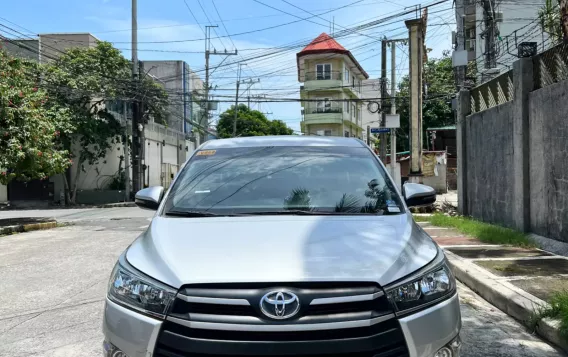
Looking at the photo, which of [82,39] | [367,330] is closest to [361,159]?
[367,330]

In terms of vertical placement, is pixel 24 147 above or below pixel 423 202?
above

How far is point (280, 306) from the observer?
2248mm

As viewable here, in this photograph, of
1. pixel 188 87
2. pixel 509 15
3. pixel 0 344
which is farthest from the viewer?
pixel 188 87

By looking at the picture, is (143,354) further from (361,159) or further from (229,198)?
(361,159)

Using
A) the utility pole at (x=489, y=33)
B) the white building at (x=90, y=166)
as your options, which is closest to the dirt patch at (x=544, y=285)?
the utility pole at (x=489, y=33)

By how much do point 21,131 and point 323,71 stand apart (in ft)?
115

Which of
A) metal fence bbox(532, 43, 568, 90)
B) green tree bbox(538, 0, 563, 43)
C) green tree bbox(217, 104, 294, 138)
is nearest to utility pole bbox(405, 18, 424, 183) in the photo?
green tree bbox(538, 0, 563, 43)

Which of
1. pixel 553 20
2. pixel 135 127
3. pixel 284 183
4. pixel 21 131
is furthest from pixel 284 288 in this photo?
pixel 135 127

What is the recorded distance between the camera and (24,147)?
14695 mm

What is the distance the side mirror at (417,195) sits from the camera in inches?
153

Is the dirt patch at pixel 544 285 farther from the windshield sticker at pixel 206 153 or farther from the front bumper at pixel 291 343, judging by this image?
the windshield sticker at pixel 206 153

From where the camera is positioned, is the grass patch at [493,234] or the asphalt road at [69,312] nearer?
the asphalt road at [69,312]

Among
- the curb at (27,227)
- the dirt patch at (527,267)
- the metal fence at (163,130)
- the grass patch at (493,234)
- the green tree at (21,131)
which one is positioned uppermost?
the metal fence at (163,130)

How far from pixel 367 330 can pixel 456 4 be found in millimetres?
15867
